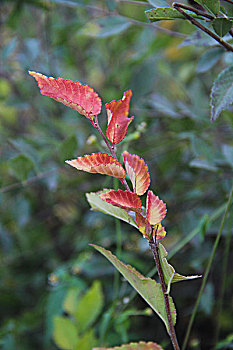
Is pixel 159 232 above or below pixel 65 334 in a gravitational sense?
above

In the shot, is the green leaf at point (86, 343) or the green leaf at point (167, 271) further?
the green leaf at point (86, 343)

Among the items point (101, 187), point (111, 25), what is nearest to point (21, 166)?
point (101, 187)

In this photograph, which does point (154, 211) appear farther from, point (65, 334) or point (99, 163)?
point (65, 334)

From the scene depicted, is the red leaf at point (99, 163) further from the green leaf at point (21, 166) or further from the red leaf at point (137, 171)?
the green leaf at point (21, 166)

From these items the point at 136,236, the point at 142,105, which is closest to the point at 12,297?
the point at 136,236

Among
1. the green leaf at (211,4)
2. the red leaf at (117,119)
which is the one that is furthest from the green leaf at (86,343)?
the green leaf at (211,4)

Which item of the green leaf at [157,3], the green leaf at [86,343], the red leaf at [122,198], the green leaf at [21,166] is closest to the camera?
the red leaf at [122,198]

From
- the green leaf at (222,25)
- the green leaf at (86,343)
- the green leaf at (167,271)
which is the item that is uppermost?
the green leaf at (222,25)

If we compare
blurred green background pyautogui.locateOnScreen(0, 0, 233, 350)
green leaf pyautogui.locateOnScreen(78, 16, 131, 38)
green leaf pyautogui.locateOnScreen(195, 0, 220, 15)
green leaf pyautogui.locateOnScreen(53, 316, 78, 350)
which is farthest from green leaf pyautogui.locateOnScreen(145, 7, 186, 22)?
green leaf pyautogui.locateOnScreen(53, 316, 78, 350)

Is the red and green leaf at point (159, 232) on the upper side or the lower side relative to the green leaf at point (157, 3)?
lower
